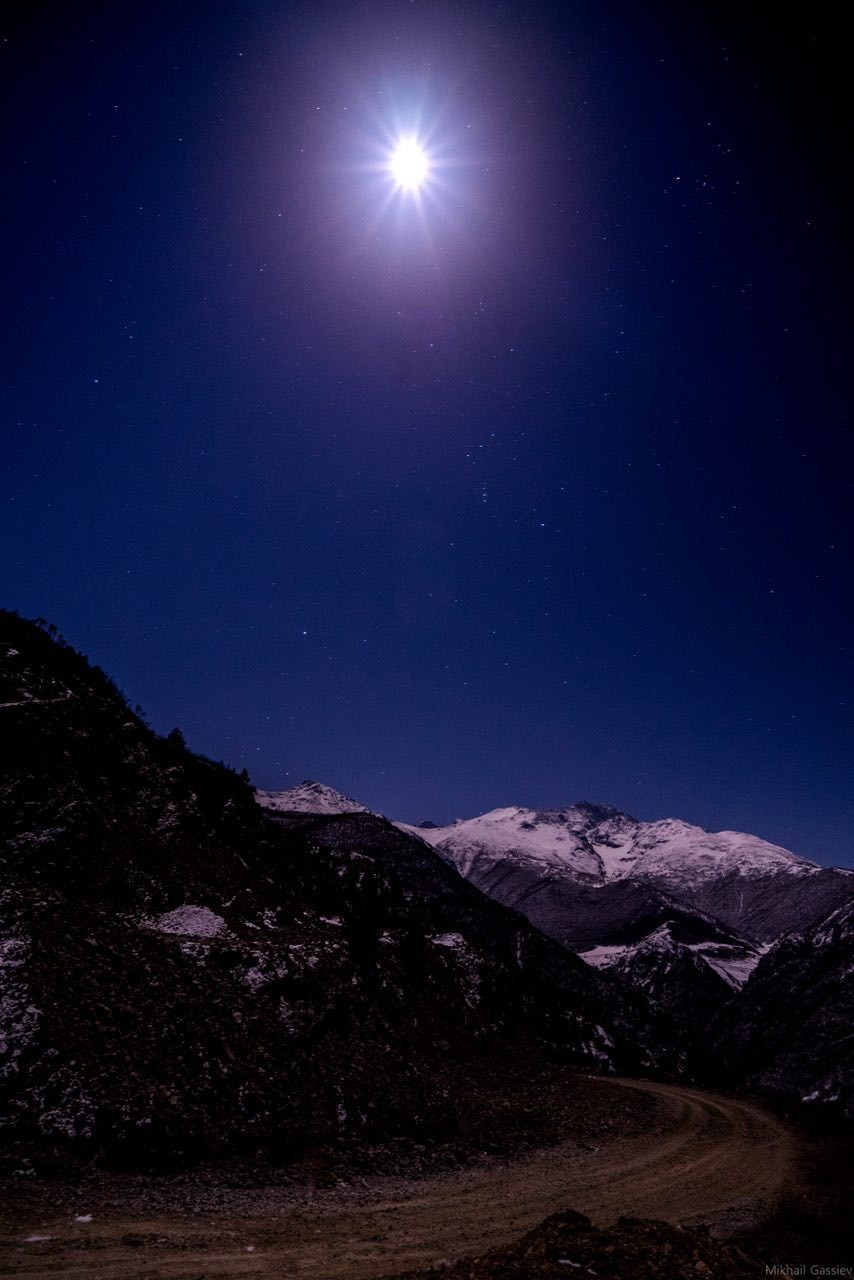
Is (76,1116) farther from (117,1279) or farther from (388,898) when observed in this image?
(388,898)

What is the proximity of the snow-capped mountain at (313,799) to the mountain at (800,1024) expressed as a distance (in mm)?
117230

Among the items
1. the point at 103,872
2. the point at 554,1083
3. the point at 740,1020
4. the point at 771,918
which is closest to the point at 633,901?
the point at 771,918

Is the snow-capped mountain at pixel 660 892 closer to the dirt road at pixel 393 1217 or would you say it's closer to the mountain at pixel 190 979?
the mountain at pixel 190 979

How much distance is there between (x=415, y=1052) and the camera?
22.2 m

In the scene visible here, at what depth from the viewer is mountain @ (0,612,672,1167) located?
14016 mm

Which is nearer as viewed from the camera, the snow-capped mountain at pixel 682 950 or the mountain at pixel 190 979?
the mountain at pixel 190 979

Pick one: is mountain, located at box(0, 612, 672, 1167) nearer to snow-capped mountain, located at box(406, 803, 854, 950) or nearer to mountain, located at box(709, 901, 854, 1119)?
mountain, located at box(709, 901, 854, 1119)

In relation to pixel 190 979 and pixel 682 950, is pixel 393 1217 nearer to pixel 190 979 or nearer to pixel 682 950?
pixel 190 979

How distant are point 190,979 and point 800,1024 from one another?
177ft

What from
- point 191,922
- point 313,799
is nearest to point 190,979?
point 191,922

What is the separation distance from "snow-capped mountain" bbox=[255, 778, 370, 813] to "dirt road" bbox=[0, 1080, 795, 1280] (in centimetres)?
14881

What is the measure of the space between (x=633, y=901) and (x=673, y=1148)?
10637 cm

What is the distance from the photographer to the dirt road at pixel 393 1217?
32.0 ft

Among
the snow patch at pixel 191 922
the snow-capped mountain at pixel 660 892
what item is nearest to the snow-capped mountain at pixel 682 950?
the snow-capped mountain at pixel 660 892
